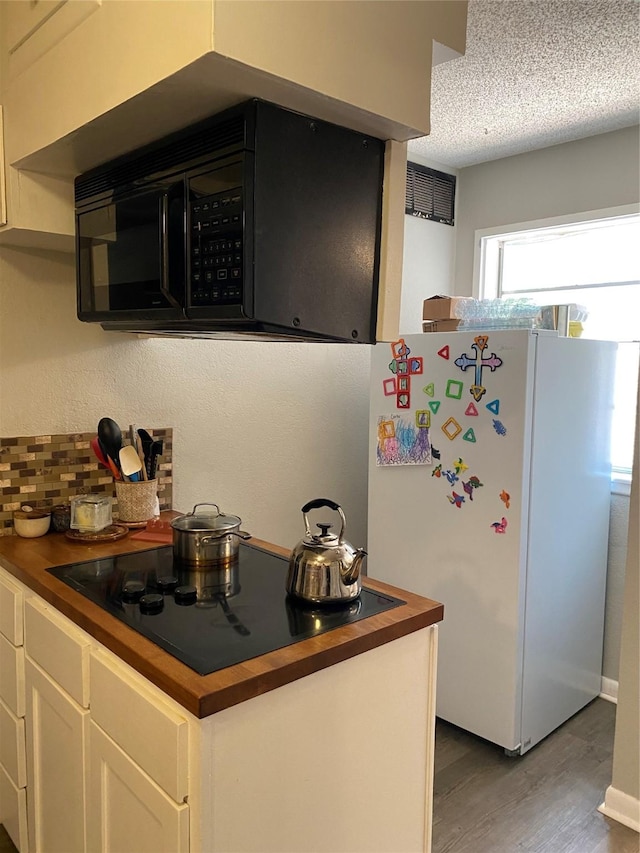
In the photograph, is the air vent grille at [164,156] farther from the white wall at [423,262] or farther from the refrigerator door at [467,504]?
the white wall at [423,262]

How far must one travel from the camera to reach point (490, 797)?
226 centimetres

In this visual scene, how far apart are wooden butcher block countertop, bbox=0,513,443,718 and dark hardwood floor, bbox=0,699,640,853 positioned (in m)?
0.92

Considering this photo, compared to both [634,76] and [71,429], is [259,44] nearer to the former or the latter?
[71,429]

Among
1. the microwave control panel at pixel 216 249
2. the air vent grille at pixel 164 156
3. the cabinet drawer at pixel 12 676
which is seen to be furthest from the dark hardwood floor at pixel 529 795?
the air vent grille at pixel 164 156

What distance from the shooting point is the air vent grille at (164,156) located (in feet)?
4.35

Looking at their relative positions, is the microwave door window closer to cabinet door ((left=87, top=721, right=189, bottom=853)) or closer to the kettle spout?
the kettle spout

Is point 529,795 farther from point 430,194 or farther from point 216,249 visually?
point 430,194

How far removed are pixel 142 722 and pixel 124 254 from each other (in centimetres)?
109

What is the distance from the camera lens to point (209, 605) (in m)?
1.52

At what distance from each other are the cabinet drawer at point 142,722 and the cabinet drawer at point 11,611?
0.47m

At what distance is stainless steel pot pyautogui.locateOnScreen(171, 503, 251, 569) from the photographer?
5.73ft

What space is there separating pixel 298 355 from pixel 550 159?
1.51m

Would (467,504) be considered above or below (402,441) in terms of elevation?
below

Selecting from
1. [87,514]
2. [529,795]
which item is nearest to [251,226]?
[87,514]
